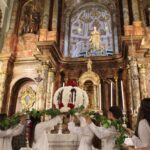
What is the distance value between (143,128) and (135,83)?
236 inches

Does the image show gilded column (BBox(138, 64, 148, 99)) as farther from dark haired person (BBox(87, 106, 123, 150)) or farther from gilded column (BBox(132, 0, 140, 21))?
dark haired person (BBox(87, 106, 123, 150))

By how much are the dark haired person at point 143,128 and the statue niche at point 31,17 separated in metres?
9.63

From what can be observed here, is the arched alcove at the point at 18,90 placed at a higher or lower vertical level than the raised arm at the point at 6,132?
higher

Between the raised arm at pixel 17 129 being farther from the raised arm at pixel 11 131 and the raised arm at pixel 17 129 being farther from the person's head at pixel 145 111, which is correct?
the person's head at pixel 145 111

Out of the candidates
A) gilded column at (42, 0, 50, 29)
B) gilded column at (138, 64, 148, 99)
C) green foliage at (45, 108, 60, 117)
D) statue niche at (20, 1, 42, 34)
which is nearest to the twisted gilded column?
gilded column at (42, 0, 50, 29)

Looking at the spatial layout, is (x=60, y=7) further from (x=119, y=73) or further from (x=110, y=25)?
(x=119, y=73)

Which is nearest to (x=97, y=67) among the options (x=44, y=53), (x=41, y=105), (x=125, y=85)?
(x=125, y=85)

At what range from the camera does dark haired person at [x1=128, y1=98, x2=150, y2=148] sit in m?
2.59

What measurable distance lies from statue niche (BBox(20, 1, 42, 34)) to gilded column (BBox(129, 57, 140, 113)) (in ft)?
17.1

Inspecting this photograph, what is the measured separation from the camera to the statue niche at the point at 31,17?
11.8 meters

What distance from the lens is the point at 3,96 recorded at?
9.73 m

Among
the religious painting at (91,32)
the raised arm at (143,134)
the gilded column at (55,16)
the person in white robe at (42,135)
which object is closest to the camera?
the raised arm at (143,134)

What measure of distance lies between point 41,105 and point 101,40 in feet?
15.1

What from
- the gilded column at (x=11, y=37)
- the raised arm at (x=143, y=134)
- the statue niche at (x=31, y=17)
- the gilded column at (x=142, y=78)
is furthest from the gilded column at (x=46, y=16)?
the raised arm at (x=143, y=134)
